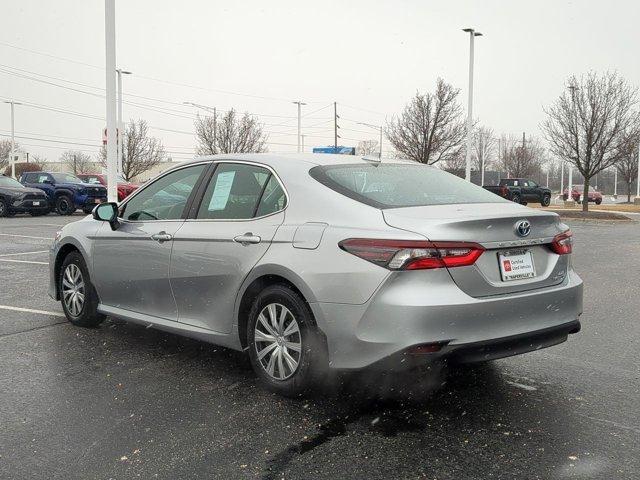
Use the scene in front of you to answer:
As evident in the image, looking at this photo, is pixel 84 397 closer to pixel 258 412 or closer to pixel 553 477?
pixel 258 412

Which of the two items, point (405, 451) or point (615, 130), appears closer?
point (405, 451)

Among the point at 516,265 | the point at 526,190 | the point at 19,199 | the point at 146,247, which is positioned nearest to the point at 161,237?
the point at 146,247

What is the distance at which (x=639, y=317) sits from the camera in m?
6.39

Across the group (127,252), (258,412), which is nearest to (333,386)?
(258,412)

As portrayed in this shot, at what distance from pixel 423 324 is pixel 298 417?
94 centimetres

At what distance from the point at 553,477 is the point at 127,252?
11.6ft

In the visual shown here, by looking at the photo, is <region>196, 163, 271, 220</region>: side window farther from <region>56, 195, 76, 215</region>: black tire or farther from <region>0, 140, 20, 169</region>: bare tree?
<region>0, 140, 20, 169</region>: bare tree

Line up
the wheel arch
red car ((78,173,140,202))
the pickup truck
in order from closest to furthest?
1. the wheel arch
2. red car ((78,173,140,202))
3. the pickup truck

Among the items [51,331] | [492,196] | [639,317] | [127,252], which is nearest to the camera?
[492,196]

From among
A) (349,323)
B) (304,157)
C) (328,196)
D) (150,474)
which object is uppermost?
(304,157)

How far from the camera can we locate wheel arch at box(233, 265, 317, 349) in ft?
12.0

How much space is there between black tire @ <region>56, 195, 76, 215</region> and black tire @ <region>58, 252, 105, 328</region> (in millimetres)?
20388

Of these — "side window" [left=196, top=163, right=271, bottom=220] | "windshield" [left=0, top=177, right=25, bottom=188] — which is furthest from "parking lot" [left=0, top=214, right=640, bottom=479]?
"windshield" [left=0, top=177, right=25, bottom=188]

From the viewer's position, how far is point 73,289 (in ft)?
19.0
